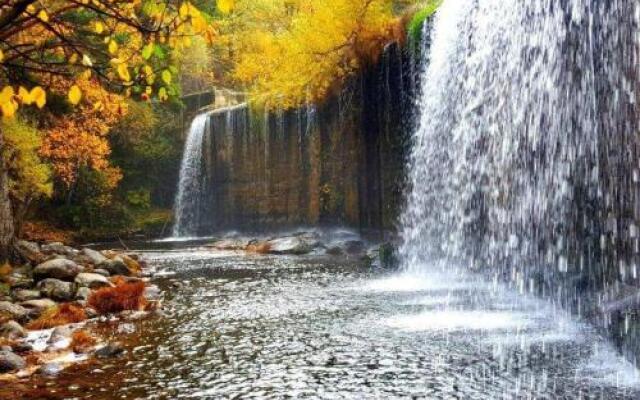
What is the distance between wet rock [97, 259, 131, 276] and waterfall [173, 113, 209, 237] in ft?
46.1

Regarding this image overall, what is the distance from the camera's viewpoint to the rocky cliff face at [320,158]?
18469 mm

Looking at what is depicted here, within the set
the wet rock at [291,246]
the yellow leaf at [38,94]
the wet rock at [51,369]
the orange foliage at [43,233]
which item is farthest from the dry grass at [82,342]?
the orange foliage at [43,233]

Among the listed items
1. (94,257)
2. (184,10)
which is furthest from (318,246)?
(184,10)

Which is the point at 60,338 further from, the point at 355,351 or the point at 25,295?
the point at 355,351

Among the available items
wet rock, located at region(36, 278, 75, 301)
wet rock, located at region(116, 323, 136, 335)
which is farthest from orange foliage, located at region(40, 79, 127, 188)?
wet rock, located at region(116, 323, 136, 335)

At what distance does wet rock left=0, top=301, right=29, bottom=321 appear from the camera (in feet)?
29.3

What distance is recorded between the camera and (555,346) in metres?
6.61

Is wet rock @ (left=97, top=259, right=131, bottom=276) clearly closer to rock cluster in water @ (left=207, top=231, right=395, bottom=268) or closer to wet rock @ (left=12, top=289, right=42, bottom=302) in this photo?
wet rock @ (left=12, top=289, right=42, bottom=302)

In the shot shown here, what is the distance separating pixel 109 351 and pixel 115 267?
7.69 m

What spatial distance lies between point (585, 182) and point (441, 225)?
6.50 m

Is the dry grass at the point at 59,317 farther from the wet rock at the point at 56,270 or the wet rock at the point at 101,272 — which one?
the wet rock at the point at 101,272

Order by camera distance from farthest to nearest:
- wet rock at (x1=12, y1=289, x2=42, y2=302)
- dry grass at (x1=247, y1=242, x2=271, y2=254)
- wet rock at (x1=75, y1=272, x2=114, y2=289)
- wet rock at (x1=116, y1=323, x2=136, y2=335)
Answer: dry grass at (x1=247, y1=242, x2=271, y2=254) < wet rock at (x1=75, y1=272, x2=114, y2=289) < wet rock at (x1=12, y1=289, x2=42, y2=302) < wet rock at (x1=116, y1=323, x2=136, y2=335)

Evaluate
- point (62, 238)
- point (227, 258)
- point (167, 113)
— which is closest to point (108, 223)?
point (62, 238)

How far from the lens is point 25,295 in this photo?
10.2 metres
